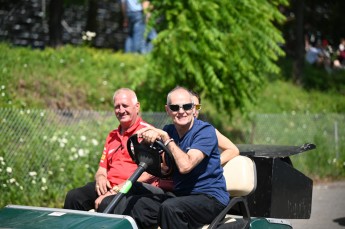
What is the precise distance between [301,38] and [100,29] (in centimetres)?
477

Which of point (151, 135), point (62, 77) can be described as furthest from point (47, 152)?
point (151, 135)

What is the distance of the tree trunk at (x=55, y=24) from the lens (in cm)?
1329

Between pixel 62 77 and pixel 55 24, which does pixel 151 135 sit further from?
pixel 55 24

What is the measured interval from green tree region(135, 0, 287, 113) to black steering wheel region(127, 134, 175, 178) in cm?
553

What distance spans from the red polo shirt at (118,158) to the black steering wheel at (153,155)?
0.74 metres

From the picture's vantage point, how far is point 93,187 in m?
5.96

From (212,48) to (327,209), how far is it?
2.88 m

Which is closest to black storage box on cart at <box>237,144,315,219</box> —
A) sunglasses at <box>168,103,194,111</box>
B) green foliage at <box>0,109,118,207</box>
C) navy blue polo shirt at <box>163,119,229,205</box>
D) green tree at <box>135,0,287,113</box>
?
navy blue polo shirt at <box>163,119,229,205</box>

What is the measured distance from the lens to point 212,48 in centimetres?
1093

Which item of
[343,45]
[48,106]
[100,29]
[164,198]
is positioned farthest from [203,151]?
[343,45]

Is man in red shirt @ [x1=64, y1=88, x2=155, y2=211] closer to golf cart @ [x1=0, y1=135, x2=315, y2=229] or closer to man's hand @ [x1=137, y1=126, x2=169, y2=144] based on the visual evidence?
golf cart @ [x1=0, y1=135, x2=315, y2=229]

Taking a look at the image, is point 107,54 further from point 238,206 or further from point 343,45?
point 343,45

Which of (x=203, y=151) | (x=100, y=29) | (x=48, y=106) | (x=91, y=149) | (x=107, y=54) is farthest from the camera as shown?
(x=100, y=29)

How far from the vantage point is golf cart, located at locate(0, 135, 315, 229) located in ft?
15.3
